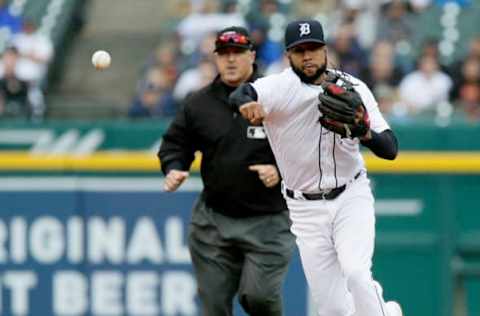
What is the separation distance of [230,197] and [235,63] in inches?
33.5

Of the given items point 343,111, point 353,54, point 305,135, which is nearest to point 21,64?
point 353,54

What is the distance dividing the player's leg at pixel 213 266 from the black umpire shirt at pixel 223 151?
0.16 metres

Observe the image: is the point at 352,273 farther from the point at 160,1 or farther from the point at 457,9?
the point at 160,1

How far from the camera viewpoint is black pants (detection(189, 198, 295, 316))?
8.23 metres

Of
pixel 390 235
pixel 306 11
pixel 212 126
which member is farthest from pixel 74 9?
pixel 212 126

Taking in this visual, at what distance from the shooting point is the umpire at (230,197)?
8.20 m

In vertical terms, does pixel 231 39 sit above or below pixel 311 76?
above

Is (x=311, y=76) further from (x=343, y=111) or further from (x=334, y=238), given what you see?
(x=334, y=238)

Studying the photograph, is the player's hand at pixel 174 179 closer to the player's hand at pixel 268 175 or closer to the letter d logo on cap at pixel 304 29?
the player's hand at pixel 268 175

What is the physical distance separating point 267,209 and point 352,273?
4.16ft

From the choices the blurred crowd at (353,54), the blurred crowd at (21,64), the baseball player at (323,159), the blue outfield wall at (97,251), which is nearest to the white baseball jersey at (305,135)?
the baseball player at (323,159)

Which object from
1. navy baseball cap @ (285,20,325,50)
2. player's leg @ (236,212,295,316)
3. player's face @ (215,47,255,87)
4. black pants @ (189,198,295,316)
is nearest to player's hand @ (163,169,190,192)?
black pants @ (189,198,295,316)

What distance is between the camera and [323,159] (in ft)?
24.4

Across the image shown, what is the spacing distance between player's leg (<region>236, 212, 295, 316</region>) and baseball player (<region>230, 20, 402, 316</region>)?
25.4 inches
